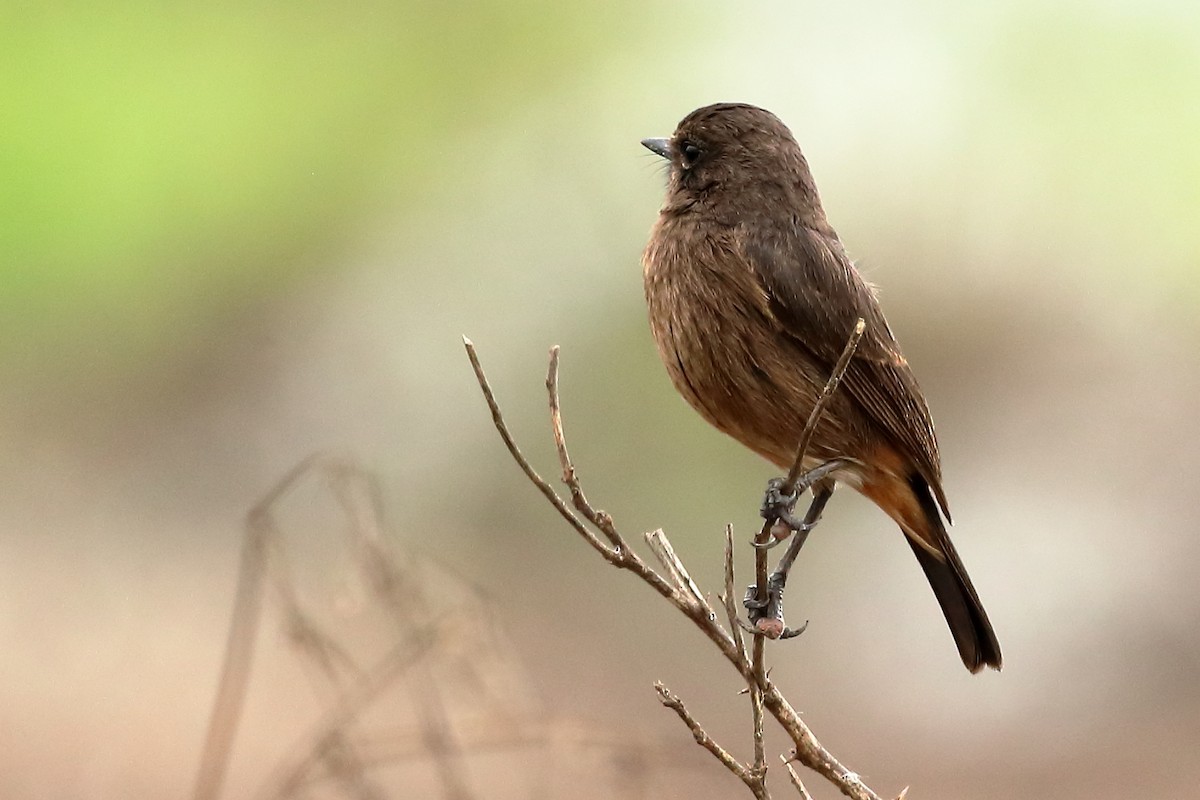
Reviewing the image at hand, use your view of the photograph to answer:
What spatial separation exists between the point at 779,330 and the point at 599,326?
4.21 m

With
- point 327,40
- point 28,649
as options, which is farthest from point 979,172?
point 28,649

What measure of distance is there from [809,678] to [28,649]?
12.4 ft

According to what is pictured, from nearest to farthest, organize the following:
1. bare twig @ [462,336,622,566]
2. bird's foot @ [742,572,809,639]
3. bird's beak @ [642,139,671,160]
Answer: bare twig @ [462,336,622,566] < bird's foot @ [742,572,809,639] < bird's beak @ [642,139,671,160]

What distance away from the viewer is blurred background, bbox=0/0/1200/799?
7.16m

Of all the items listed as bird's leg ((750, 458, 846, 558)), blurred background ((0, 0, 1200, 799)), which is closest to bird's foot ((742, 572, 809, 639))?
bird's leg ((750, 458, 846, 558))

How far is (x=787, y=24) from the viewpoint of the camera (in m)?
8.59

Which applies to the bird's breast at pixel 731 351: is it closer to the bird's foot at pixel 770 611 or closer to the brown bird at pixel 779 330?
the brown bird at pixel 779 330

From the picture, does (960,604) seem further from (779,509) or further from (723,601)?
(723,601)

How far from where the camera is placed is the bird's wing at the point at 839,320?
3717mm

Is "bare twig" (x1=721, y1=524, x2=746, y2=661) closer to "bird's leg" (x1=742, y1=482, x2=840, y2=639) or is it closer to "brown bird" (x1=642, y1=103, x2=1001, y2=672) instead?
"bird's leg" (x1=742, y1=482, x2=840, y2=639)

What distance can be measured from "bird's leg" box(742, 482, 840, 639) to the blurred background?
2726 mm

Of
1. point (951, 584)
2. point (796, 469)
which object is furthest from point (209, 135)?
point (796, 469)

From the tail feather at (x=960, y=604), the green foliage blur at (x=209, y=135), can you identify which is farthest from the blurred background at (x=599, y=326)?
the tail feather at (x=960, y=604)

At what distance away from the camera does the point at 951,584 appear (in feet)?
13.1
